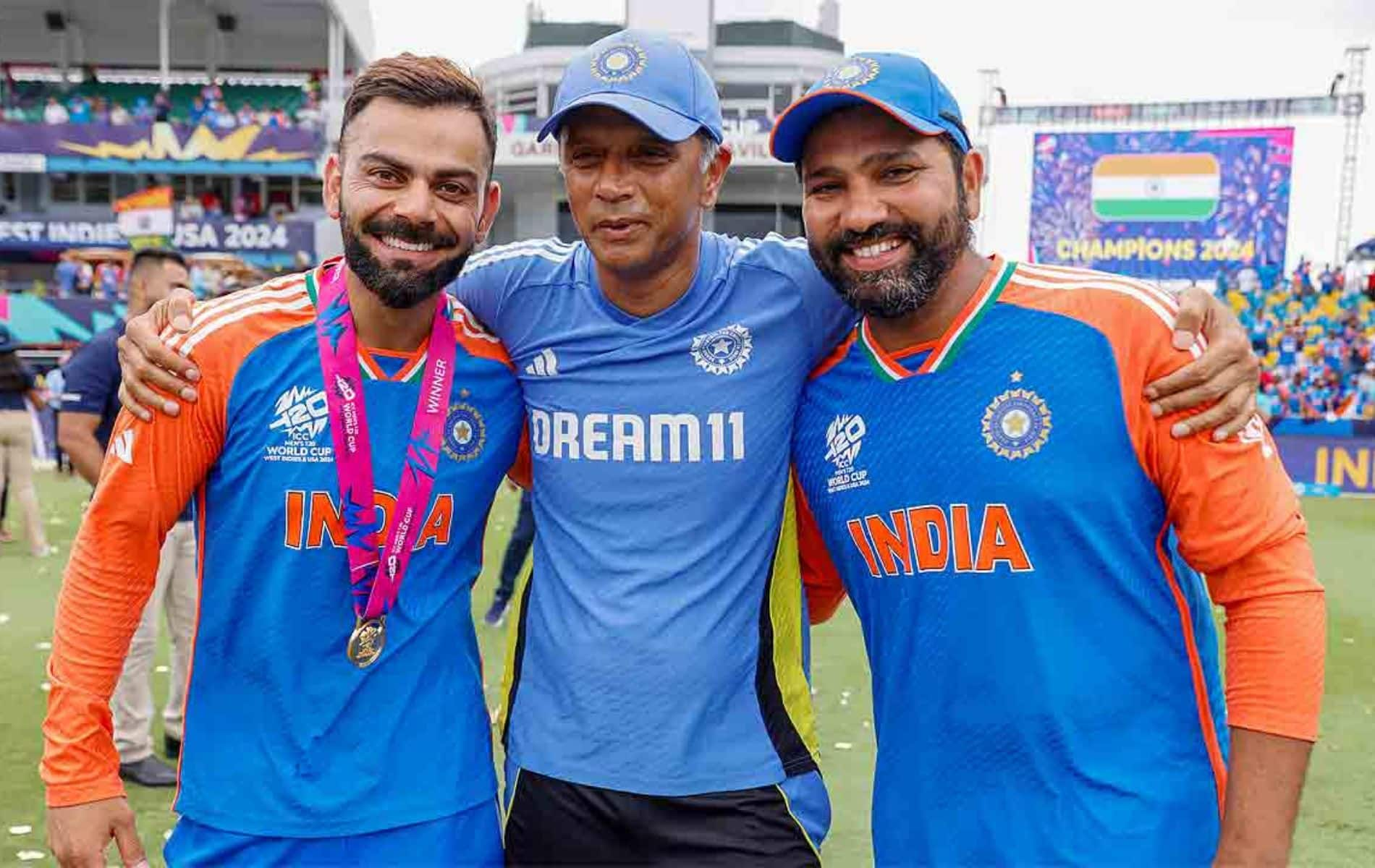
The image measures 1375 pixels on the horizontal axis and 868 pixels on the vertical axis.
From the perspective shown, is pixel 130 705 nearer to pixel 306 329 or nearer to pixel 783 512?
pixel 306 329

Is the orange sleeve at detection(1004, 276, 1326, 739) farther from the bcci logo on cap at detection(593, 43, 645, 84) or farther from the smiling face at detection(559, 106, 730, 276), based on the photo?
the bcci logo on cap at detection(593, 43, 645, 84)

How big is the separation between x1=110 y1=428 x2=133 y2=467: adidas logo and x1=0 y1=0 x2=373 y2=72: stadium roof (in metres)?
34.2

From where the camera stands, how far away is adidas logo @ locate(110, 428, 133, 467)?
2.29 meters

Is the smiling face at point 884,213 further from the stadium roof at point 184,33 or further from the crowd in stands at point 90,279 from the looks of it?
the stadium roof at point 184,33

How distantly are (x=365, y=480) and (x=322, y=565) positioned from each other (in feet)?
0.64

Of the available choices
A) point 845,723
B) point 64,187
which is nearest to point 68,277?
point 64,187

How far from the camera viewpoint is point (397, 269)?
2.41 metres

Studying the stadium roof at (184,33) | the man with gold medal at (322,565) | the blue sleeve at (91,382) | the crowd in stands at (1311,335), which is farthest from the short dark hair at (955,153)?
the stadium roof at (184,33)

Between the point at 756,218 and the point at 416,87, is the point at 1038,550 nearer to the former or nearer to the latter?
the point at 416,87

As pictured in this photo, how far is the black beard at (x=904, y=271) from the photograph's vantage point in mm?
2285

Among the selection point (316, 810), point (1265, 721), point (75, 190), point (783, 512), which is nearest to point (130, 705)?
point (316, 810)

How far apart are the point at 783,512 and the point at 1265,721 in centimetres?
103

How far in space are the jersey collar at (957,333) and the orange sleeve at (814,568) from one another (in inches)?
14.6

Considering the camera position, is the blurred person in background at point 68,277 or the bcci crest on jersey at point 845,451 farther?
the blurred person in background at point 68,277
